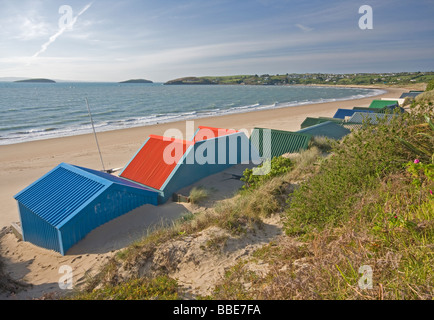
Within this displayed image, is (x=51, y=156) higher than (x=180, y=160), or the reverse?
(x=180, y=160)

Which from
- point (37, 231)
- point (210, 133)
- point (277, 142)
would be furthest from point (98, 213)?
point (277, 142)

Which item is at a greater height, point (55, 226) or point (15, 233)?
point (55, 226)

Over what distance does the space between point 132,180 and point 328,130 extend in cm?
958

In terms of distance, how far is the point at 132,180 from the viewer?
10.2 meters

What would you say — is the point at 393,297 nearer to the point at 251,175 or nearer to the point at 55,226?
the point at 251,175

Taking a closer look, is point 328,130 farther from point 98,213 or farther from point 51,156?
point 51,156

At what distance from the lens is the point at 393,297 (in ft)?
9.12

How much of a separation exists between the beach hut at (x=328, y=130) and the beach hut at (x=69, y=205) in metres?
8.67

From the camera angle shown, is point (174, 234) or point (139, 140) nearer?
point (174, 234)

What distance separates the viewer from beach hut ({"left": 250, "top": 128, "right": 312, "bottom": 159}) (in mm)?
11977

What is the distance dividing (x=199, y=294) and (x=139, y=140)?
1981 centimetres

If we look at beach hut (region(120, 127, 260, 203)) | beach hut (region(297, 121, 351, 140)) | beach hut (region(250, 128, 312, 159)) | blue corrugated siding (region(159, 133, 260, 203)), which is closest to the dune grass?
blue corrugated siding (region(159, 133, 260, 203))

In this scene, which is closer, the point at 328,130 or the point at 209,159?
the point at 209,159
